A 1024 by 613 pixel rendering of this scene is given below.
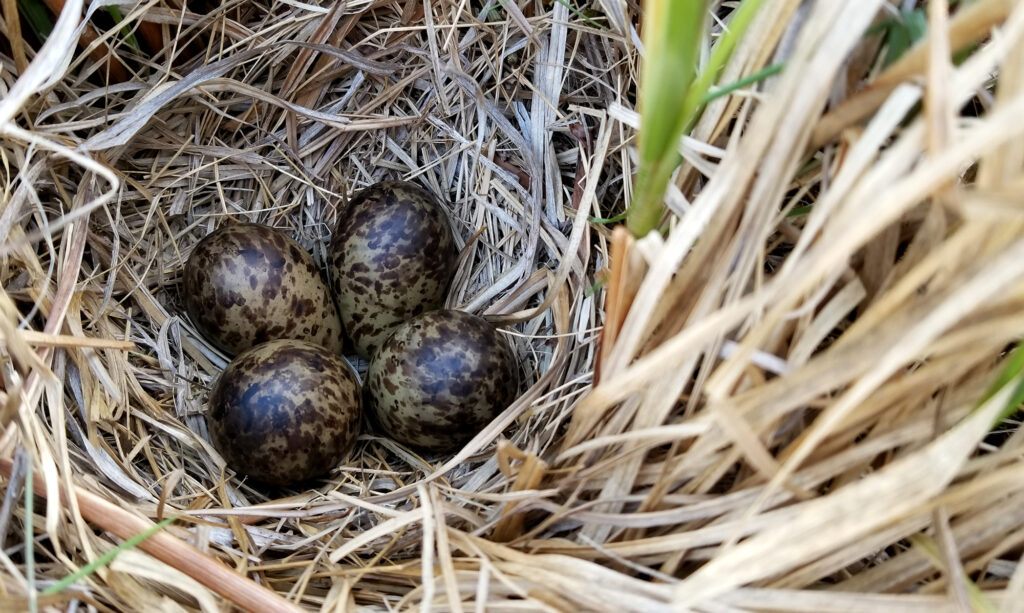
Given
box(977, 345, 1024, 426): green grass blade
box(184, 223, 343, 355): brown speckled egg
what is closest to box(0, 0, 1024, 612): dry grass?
box(977, 345, 1024, 426): green grass blade

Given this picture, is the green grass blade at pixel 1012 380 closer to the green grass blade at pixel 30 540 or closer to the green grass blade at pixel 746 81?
the green grass blade at pixel 746 81

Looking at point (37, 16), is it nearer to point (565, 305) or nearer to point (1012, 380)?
point (565, 305)

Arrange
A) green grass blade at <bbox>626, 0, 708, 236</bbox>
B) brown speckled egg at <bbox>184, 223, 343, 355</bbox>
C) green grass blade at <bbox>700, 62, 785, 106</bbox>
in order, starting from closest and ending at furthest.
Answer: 1. green grass blade at <bbox>626, 0, 708, 236</bbox>
2. green grass blade at <bbox>700, 62, 785, 106</bbox>
3. brown speckled egg at <bbox>184, 223, 343, 355</bbox>

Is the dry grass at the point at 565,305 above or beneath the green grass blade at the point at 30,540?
above

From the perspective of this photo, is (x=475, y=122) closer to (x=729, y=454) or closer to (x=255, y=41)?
(x=255, y=41)

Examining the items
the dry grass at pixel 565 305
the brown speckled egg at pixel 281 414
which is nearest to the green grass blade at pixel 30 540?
the dry grass at pixel 565 305

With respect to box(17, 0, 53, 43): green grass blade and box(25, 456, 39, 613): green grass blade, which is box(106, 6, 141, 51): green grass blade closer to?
box(17, 0, 53, 43): green grass blade
